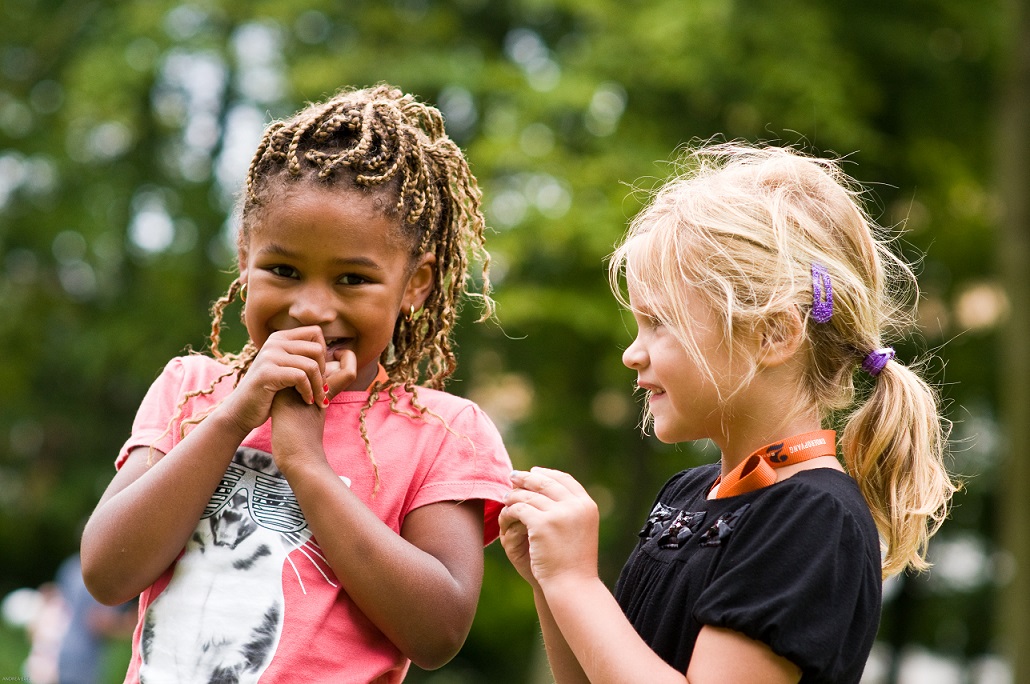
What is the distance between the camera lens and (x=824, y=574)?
2.00m

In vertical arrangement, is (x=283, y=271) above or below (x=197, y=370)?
above

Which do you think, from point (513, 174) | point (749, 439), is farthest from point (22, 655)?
→ point (749, 439)

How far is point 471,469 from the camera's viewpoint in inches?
95.3

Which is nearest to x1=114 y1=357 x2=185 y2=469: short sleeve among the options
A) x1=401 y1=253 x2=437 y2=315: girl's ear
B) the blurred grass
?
x1=401 y1=253 x2=437 y2=315: girl's ear

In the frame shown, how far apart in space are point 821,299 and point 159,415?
54.5 inches

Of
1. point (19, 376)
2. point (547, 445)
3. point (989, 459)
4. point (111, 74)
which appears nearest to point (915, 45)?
point (547, 445)

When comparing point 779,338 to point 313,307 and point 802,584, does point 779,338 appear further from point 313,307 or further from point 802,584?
point 313,307

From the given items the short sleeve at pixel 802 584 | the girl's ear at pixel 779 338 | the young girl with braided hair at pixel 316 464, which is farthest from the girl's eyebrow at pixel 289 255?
the short sleeve at pixel 802 584

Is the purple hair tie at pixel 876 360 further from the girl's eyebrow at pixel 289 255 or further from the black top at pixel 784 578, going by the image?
the girl's eyebrow at pixel 289 255

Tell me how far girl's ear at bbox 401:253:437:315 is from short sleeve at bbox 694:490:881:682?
0.91 metres

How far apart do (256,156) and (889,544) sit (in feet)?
5.25

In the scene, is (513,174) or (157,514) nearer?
(157,514)

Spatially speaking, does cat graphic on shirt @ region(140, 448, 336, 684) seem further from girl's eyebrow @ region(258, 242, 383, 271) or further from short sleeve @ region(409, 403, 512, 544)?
girl's eyebrow @ region(258, 242, 383, 271)

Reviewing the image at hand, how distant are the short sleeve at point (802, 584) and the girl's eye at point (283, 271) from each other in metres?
1.03
